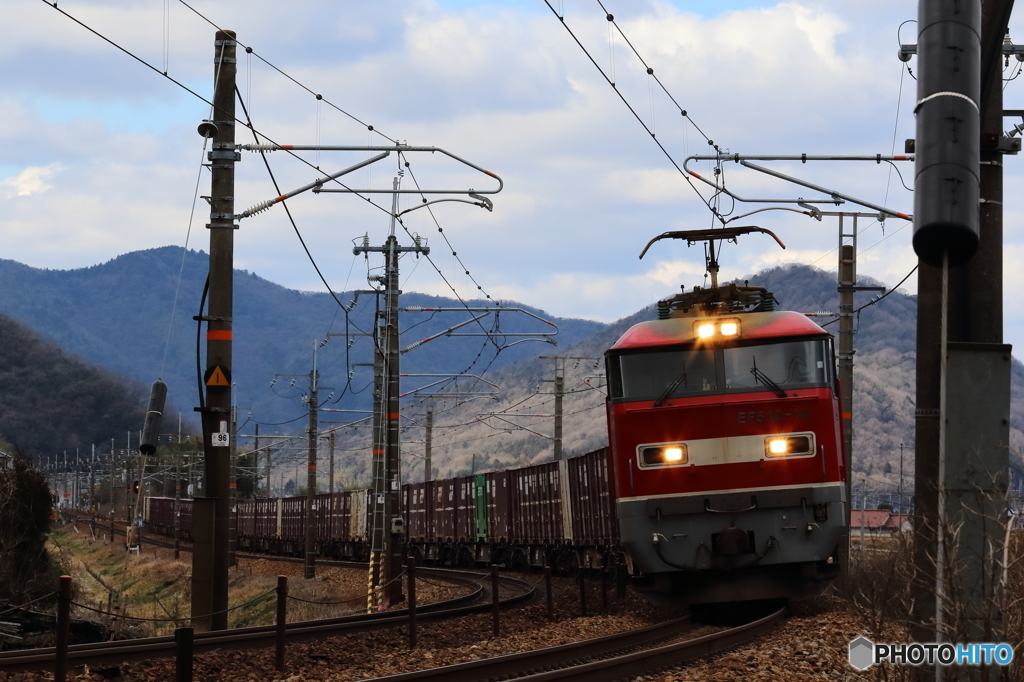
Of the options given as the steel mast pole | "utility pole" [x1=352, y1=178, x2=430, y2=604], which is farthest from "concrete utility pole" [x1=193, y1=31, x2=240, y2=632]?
the steel mast pole

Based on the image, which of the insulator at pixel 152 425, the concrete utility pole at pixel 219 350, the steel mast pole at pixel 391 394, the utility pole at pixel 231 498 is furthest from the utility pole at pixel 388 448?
the insulator at pixel 152 425

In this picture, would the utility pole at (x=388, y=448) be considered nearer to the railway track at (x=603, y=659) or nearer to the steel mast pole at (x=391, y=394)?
the steel mast pole at (x=391, y=394)

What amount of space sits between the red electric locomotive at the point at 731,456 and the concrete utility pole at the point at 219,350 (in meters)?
6.09

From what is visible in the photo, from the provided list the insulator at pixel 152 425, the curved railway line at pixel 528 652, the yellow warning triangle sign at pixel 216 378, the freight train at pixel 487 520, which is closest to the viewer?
the curved railway line at pixel 528 652

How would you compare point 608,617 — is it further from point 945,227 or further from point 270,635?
point 945,227

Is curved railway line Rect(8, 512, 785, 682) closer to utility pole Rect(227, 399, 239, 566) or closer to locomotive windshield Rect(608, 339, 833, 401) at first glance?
utility pole Rect(227, 399, 239, 566)

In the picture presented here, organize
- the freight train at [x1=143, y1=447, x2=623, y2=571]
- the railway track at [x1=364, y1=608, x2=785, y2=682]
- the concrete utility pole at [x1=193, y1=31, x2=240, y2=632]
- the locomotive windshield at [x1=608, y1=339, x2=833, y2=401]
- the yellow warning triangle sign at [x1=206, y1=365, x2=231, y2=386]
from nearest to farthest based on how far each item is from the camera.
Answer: the railway track at [x1=364, y1=608, x2=785, y2=682] < the locomotive windshield at [x1=608, y1=339, x2=833, y2=401] < the concrete utility pole at [x1=193, y1=31, x2=240, y2=632] < the yellow warning triangle sign at [x1=206, y1=365, x2=231, y2=386] < the freight train at [x1=143, y1=447, x2=623, y2=571]

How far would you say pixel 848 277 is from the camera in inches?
1065

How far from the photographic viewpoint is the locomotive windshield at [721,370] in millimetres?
15070

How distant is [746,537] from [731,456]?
1029mm

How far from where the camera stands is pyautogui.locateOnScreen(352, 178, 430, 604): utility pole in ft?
91.9

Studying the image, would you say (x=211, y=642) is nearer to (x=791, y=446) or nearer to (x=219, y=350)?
(x=219, y=350)

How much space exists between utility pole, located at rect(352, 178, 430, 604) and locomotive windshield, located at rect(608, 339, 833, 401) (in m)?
12.9

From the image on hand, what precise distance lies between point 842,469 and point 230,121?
34.2 feet
